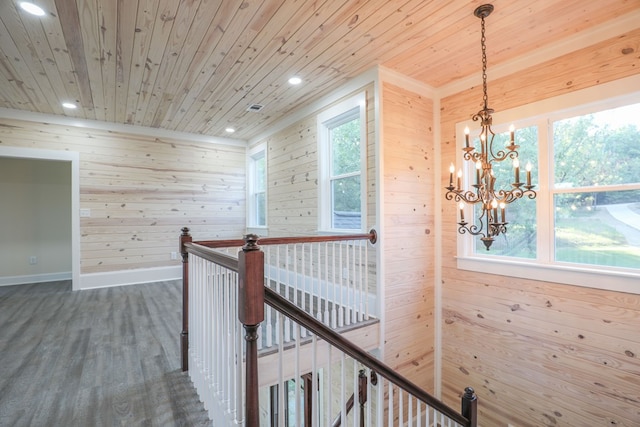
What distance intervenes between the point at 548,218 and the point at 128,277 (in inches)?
229

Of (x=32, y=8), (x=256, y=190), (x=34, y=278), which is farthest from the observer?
(x=256, y=190)

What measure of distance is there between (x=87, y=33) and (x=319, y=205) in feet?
9.04

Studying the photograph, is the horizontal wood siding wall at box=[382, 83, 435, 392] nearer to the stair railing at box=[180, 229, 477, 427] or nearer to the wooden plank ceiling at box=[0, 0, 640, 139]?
the wooden plank ceiling at box=[0, 0, 640, 139]

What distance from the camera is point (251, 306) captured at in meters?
1.31

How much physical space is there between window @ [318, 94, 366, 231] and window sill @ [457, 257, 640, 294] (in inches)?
50.6

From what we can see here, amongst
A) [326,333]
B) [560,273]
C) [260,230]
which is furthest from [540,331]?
[260,230]

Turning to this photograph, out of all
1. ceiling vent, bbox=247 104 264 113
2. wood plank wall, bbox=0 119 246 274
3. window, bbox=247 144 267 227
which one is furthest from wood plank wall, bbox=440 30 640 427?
wood plank wall, bbox=0 119 246 274

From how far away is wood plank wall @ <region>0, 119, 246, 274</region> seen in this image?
4715 millimetres

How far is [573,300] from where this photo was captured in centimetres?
249

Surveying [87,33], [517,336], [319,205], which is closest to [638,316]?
[517,336]

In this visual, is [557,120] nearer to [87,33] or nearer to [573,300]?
[573,300]

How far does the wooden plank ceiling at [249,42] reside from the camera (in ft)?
7.11

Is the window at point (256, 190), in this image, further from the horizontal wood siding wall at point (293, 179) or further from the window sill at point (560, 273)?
the window sill at point (560, 273)

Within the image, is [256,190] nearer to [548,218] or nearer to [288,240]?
[288,240]
